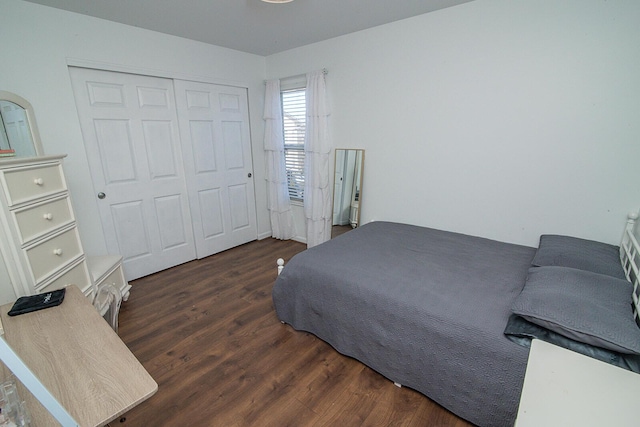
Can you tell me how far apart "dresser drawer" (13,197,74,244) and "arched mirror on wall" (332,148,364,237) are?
2494mm

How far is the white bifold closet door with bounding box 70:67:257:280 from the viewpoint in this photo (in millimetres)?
2660

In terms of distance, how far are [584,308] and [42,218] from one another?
284 cm

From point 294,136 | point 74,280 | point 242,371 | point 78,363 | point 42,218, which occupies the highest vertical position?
point 294,136

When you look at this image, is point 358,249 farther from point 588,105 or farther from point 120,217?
point 120,217

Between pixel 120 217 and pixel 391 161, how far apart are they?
2878 mm

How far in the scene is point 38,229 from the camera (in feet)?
5.31

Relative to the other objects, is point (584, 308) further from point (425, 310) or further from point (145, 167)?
point (145, 167)

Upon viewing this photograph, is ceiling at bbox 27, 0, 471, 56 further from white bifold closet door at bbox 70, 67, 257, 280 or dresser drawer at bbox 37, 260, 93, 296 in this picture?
dresser drawer at bbox 37, 260, 93, 296

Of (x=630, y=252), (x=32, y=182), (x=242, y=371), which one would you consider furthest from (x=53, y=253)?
(x=630, y=252)

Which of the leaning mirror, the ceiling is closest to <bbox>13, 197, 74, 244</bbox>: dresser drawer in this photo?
the leaning mirror

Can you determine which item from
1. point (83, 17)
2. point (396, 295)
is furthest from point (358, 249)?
point (83, 17)

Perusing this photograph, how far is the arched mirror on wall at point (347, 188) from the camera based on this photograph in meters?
3.24

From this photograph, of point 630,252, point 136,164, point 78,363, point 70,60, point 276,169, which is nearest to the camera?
point 78,363

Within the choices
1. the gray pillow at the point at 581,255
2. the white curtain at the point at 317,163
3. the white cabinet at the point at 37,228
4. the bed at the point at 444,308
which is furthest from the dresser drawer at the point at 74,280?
the gray pillow at the point at 581,255
